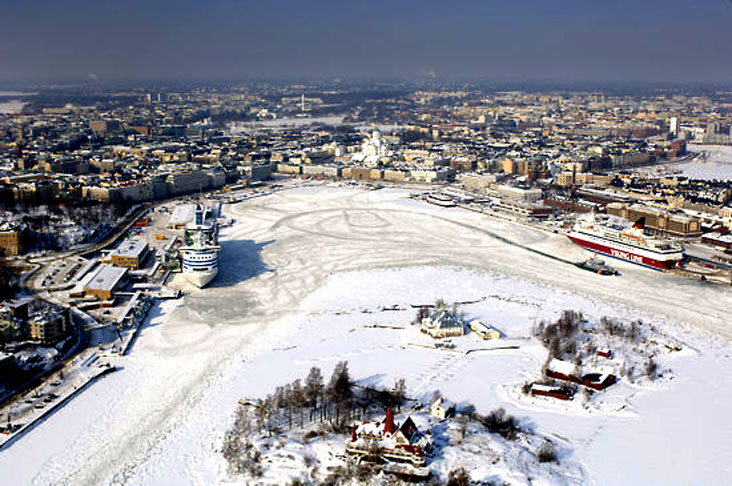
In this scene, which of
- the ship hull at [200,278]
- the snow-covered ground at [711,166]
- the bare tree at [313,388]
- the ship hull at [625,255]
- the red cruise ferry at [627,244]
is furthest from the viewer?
the snow-covered ground at [711,166]

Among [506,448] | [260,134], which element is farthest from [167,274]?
[260,134]

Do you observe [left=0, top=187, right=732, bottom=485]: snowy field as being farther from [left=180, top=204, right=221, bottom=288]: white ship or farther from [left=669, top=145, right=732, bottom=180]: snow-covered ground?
[left=669, top=145, right=732, bottom=180]: snow-covered ground

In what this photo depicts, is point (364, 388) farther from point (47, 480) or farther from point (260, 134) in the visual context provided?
point (260, 134)

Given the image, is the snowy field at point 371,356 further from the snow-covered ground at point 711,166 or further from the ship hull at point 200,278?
the snow-covered ground at point 711,166

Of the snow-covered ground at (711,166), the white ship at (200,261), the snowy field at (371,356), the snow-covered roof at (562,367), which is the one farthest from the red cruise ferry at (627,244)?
the snow-covered ground at (711,166)

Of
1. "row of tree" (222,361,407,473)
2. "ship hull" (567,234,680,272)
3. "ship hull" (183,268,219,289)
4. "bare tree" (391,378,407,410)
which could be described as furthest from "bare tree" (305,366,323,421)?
"ship hull" (567,234,680,272)

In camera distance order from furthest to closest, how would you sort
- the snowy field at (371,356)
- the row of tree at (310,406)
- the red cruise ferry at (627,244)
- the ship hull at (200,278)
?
the red cruise ferry at (627,244) < the ship hull at (200,278) < the row of tree at (310,406) < the snowy field at (371,356)
